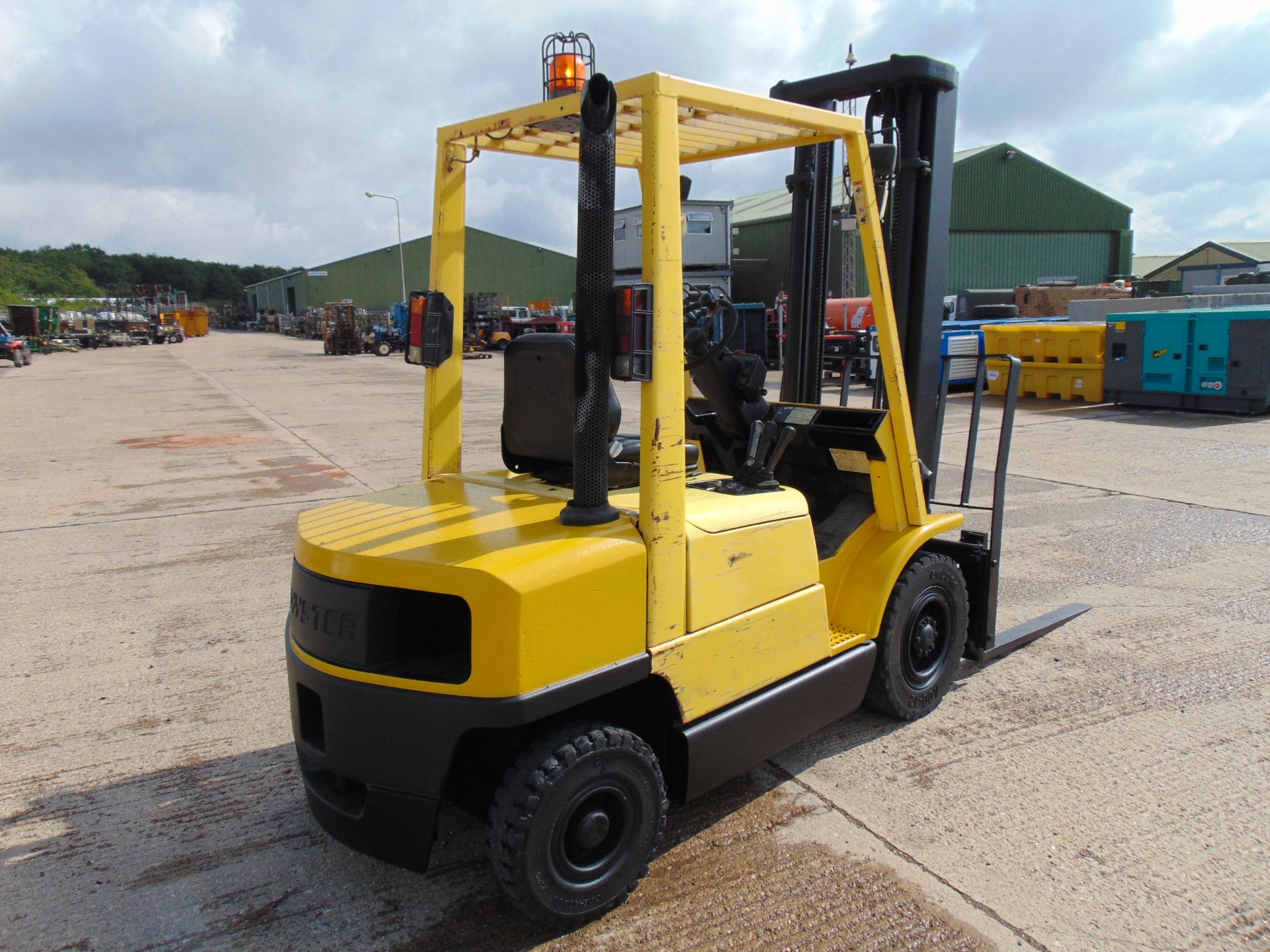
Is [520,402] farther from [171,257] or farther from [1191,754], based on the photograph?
[171,257]

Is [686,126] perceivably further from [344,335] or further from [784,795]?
[344,335]

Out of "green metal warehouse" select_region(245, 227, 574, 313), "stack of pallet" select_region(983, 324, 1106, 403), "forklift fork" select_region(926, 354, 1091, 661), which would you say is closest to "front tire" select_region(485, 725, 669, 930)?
"forklift fork" select_region(926, 354, 1091, 661)

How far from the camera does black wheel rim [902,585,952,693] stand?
397 centimetres

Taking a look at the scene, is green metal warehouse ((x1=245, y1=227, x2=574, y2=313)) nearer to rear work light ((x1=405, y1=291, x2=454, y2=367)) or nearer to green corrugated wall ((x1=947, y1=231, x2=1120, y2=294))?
green corrugated wall ((x1=947, y1=231, x2=1120, y2=294))

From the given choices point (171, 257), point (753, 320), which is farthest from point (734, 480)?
point (171, 257)

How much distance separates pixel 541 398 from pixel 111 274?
445 feet

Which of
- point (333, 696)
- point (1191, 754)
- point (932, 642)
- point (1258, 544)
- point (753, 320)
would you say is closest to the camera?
point (333, 696)

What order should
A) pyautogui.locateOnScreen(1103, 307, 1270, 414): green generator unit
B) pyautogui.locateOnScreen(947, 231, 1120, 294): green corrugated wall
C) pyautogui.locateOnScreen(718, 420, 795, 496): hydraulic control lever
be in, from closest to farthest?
1. pyautogui.locateOnScreen(718, 420, 795, 496): hydraulic control lever
2. pyautogui.locateOnScreen(1103, 307, 1270, 414): green generator unit
3. pyautogui.locateOnScreen(947, 231, 1120, 294): green corrugated wall

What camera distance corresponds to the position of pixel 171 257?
13212cm

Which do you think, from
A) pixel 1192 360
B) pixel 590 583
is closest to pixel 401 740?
pixel 590 583

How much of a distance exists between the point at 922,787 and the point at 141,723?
11.6 feet

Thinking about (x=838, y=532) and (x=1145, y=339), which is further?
(x=1145, y=339)

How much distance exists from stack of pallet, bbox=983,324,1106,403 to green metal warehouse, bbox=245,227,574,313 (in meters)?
50.7

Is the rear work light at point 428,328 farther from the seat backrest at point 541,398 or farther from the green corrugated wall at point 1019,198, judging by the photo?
the green corrugated wall at point 1019,198
